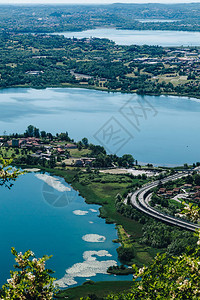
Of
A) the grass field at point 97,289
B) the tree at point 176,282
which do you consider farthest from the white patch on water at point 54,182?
the tree at point 176,282

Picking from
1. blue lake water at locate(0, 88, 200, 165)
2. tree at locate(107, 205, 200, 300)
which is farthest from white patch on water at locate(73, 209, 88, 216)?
tree at locate(107, 205, 200, 300)

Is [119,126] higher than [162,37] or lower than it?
lower

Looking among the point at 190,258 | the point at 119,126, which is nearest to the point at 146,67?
the point at 119,126

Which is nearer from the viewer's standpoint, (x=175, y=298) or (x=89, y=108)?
(x=175, y=298)

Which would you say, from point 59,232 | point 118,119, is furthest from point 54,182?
point 118,119

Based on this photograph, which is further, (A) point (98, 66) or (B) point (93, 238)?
(A) point (98, 66)

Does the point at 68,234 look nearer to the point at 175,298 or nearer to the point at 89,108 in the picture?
the point at 175,298

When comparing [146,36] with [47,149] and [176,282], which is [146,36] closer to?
[47,149]

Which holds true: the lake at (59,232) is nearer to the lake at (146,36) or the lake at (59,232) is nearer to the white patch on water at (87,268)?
the white patch on water at (87,268)
